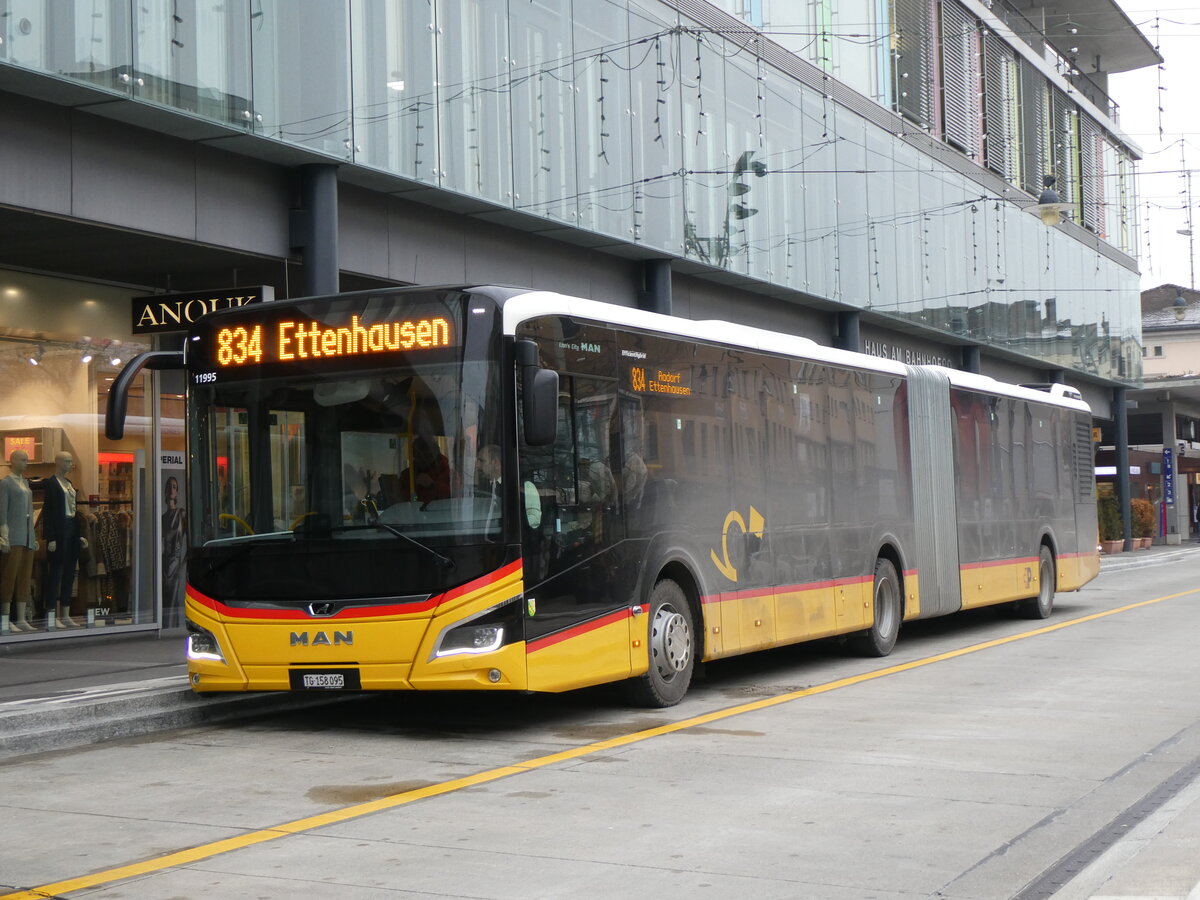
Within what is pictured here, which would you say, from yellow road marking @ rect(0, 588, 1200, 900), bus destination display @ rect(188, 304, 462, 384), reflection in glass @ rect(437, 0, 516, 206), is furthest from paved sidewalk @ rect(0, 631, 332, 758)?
reflection in glass @ rect(437, 0, 516, 206)

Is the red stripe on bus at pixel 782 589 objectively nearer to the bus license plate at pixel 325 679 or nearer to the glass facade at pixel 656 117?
the bus license plate at pixel 325 679

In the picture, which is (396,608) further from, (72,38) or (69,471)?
(69,471)

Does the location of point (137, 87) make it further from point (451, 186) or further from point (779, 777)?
point (779, 777)

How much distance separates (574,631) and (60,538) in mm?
8943

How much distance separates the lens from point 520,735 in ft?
33.7

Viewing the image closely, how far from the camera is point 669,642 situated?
37.3ft

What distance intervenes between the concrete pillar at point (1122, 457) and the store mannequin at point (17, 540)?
38531 mm

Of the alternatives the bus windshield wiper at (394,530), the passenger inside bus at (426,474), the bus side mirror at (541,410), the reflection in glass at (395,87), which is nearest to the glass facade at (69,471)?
the reflection in glass at (395,87)

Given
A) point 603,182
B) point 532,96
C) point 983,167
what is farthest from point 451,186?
point 983,167

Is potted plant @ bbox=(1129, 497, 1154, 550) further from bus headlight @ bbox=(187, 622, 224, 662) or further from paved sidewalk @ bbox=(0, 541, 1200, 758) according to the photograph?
bus headlight @ bbox=(187, 622, 224, 662)

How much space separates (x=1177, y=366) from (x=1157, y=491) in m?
23.2

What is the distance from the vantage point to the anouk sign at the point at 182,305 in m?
15.2

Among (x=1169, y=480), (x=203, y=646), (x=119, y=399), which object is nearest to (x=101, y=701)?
(x=203, y=646)

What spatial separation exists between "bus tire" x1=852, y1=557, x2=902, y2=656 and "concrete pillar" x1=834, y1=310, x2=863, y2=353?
1307 centimetres
